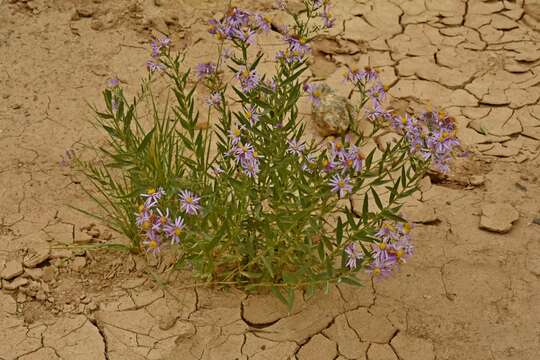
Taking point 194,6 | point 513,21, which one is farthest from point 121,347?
point 513,21

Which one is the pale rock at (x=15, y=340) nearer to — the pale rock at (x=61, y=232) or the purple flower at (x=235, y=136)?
the pale rock at (x=61, y=232)

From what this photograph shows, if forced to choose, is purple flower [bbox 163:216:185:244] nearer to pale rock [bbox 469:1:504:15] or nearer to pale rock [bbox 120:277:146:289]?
pale rock [bbox 120:277:146:289]

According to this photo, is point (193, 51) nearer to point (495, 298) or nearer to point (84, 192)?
point (84, 192)

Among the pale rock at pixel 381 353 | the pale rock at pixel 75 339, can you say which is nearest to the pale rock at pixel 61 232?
the pale rock at pixel 75 339

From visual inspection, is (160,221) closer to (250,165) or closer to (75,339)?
(250,165)

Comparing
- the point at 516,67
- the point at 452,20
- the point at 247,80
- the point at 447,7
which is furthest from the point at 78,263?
the point at 447,7
